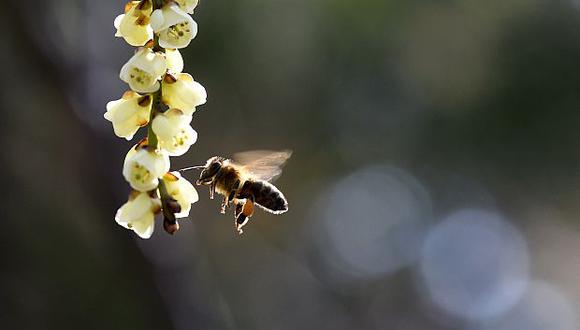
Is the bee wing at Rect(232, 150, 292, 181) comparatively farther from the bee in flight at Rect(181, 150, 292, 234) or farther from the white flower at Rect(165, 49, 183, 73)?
the white flower at Rect(165, 49, 183, 73)

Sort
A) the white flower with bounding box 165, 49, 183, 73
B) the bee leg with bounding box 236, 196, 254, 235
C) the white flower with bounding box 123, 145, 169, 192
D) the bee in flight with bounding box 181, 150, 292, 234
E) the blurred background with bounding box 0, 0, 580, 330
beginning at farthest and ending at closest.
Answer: the blurred background with bounding box 0, 0, 580, 330
the bee in flight with bounding box 181, 150, 292, 234
the bee leg with bounding box 236, 196, 254, 235
the white flower with bounding box 165, 49, 183, 73
the white flower with bounding box 123, 145, 169, 192

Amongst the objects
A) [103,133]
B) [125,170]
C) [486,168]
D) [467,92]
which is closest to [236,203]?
[125,170]

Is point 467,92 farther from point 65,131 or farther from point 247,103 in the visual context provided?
point 65,131

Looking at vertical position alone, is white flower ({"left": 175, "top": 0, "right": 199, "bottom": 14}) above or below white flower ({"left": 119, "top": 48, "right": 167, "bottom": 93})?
above

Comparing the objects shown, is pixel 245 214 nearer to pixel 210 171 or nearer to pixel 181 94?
pixel 210 171

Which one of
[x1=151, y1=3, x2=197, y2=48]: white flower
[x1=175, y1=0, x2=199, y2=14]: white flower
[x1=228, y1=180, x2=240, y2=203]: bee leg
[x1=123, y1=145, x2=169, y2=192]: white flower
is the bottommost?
[x1=123, y1=145, x2=169, y2=192]: white flower

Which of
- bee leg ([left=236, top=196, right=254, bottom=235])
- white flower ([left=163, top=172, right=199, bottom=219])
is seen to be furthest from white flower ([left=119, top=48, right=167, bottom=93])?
bee leg ([left=236, top=196, right=254, bottom=235])

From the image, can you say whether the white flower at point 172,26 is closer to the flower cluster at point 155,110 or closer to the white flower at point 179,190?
the flower cluster at point 155,110

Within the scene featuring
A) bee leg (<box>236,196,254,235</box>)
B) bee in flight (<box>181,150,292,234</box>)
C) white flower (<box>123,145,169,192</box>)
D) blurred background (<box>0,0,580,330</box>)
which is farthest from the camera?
blurred background (<box>0,0,580,330</box>)

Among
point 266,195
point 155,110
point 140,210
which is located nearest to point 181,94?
point 155,110

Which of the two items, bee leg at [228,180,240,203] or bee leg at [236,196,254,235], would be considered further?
bee leg at [228,180,240,203]
